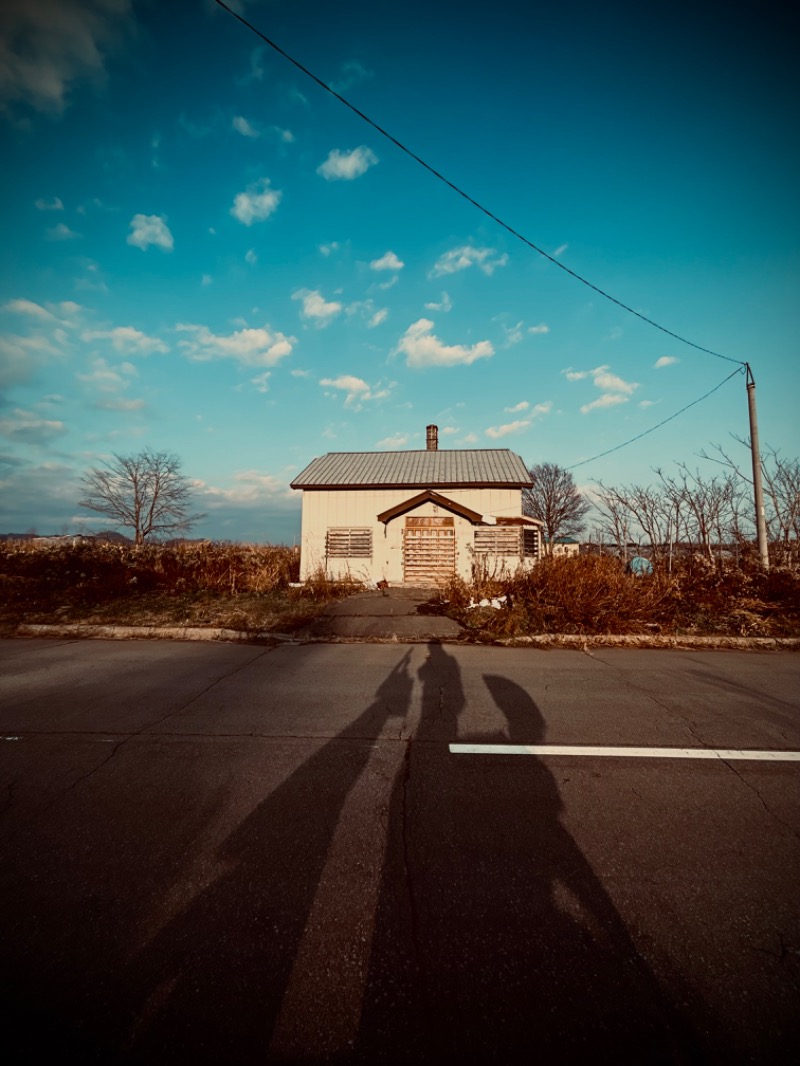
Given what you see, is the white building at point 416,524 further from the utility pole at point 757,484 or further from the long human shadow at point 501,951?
the long human shadow at point 501,951

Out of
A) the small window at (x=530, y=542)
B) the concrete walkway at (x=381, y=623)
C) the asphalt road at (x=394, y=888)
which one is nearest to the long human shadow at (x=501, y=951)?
the asphalt road at (x=394, y=888)

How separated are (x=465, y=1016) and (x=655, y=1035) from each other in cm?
68

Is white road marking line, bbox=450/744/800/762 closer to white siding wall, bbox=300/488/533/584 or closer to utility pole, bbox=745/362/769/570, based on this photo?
utility pole, bbox=745/362/769/570

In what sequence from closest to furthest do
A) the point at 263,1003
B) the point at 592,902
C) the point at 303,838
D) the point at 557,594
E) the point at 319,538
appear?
the point at 263,1003 → the point at 592,902 → the point at 303,838 → the point at 557,594 → the point at 319,538

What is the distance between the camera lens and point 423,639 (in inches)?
332

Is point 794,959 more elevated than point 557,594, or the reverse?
point 557,594

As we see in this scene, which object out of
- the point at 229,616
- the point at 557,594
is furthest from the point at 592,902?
the point at 229,616

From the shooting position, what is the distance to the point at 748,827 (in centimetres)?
272

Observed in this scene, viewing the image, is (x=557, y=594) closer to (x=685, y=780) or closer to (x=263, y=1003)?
(x=685, y=780)

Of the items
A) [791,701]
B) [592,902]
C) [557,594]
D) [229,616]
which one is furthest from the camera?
[229,616]

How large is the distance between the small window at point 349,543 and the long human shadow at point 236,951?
43.7 ft

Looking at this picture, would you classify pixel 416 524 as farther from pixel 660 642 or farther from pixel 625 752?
pixel 625 752

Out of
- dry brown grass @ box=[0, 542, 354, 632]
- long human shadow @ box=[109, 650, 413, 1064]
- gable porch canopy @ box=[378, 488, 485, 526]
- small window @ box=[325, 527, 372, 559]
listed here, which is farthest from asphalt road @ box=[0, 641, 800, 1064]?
small window @ box=[325, 527, 372, 559]

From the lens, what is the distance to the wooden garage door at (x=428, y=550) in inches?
617
